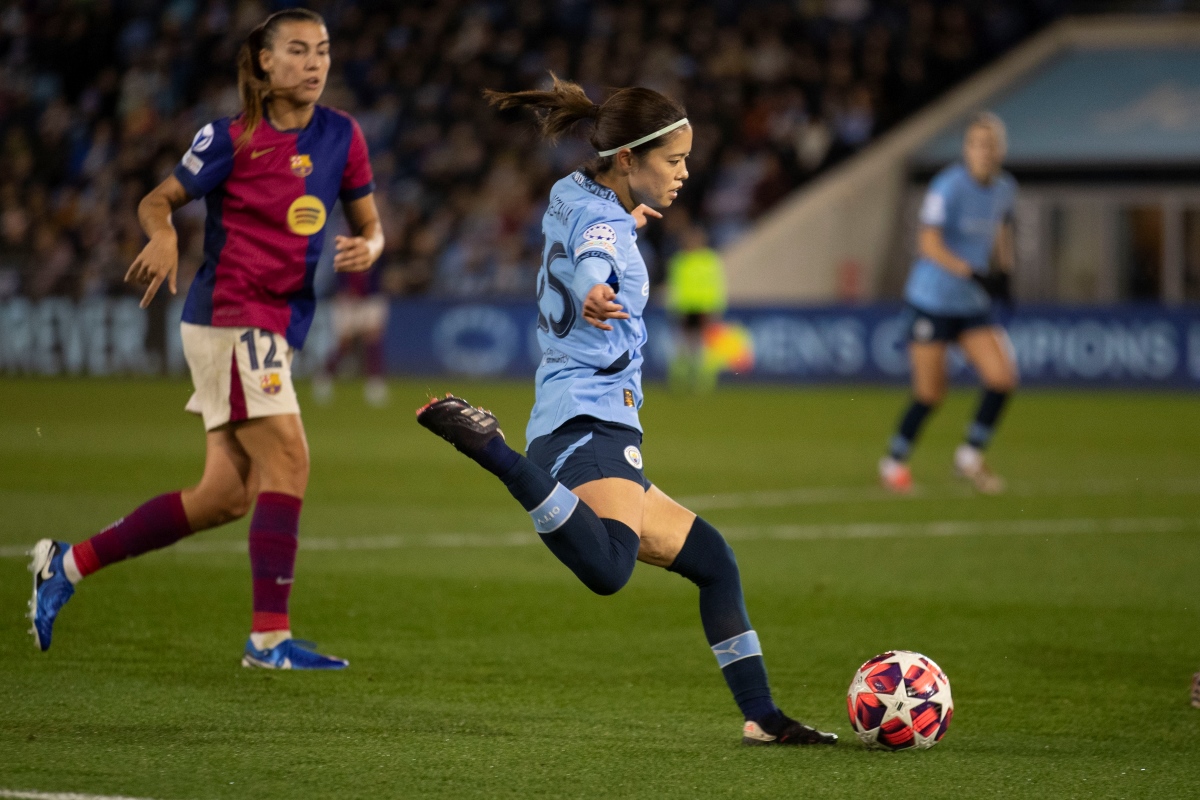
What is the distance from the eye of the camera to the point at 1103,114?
27.7 metres

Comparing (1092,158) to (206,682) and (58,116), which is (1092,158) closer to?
(58,116)

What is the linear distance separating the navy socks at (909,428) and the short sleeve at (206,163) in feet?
22.5

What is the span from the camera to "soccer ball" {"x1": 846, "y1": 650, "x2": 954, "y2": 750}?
487cm

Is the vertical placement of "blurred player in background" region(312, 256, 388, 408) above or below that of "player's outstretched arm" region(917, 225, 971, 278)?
below

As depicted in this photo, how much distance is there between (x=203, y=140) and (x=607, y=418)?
A: 80.2 inches

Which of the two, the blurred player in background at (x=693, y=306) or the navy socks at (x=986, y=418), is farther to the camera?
the blurred player in background at (x=693, y=306)

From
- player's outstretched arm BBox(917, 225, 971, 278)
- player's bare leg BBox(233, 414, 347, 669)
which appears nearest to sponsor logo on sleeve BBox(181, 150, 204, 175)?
player's bare leg BBox(233, 414, 347, 669)

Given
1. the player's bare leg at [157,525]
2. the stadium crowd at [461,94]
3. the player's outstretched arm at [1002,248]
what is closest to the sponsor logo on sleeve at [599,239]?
the player's bare leg at [157,525]

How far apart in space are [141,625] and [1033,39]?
25.0 m

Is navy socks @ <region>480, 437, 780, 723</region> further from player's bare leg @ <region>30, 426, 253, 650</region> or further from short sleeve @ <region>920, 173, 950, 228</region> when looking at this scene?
short sleeve @ <region>920, 173, 950, 228</region>

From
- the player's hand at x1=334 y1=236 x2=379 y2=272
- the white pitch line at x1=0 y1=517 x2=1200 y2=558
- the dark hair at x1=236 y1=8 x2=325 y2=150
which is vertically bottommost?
the white pitch line at x1=0 y1=517 x2=1200 y2=558

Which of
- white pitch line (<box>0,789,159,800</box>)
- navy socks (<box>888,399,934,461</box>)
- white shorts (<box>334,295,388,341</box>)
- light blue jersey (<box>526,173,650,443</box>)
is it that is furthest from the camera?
white shorts (<box>334,295,388,341</box>)

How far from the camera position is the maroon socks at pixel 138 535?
6039 millimetres

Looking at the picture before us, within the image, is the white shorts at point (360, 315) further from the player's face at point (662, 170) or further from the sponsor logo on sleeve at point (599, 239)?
the sponsor logo on sleeve at point (599, 239)
